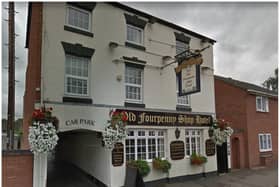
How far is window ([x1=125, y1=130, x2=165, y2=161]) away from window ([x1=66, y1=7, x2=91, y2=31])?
4564mm

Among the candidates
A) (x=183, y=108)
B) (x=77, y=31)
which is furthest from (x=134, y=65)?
(x=183, y=108)

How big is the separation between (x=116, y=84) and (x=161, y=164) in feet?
12.5

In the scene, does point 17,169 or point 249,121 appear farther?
point 249,121

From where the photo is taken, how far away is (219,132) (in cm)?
1244

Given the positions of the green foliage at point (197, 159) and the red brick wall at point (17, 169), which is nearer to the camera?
the red brick wall at point (17, 169)

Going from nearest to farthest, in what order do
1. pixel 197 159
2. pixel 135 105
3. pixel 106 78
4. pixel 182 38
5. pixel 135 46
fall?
1. pixel 106 78
2. pixel 135 105
3. pixel 135 46
4. pixel 197 159
5. pixel 182 38

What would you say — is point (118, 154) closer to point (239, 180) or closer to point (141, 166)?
point (141, 166)

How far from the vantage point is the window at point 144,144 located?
10.2m

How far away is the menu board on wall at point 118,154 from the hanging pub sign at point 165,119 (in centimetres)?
100

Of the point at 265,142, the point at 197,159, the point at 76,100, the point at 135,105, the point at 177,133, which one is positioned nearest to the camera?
the point at 76,100

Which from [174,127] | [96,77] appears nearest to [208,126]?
[174,127]

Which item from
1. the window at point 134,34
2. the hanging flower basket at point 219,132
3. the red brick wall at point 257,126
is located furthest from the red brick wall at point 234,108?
the window at point 134,34

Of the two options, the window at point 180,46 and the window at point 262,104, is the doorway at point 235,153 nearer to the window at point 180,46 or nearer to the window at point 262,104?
the window at point 262,104

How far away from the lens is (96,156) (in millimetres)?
10344
